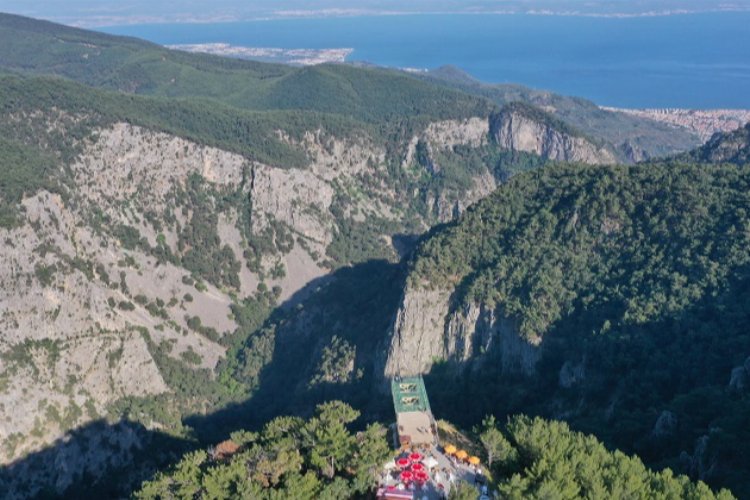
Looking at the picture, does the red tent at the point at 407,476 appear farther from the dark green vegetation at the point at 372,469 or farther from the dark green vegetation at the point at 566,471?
the dark green vegetation at the point at 566,471

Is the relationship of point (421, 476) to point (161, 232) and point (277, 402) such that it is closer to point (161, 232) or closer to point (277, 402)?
point (277, 402)

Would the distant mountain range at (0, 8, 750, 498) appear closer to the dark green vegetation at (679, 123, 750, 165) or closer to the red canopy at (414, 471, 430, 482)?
the dark green vegetation at (679, 123, 750, 165)

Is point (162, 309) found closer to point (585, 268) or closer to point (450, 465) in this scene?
point (585, 268)

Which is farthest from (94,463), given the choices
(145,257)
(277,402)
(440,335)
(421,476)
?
(421,476)

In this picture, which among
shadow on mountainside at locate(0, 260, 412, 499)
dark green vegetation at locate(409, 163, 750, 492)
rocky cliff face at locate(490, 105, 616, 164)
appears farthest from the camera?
rocky cliff face at locate(490, 105, 616, 164)

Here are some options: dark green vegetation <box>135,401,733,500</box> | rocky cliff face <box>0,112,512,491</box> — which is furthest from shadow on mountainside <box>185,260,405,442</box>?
dark green vegetation <box>135,401,733,500</box>

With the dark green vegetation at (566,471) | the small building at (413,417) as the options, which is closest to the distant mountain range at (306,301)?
the dark green vegetation at (566,471)
